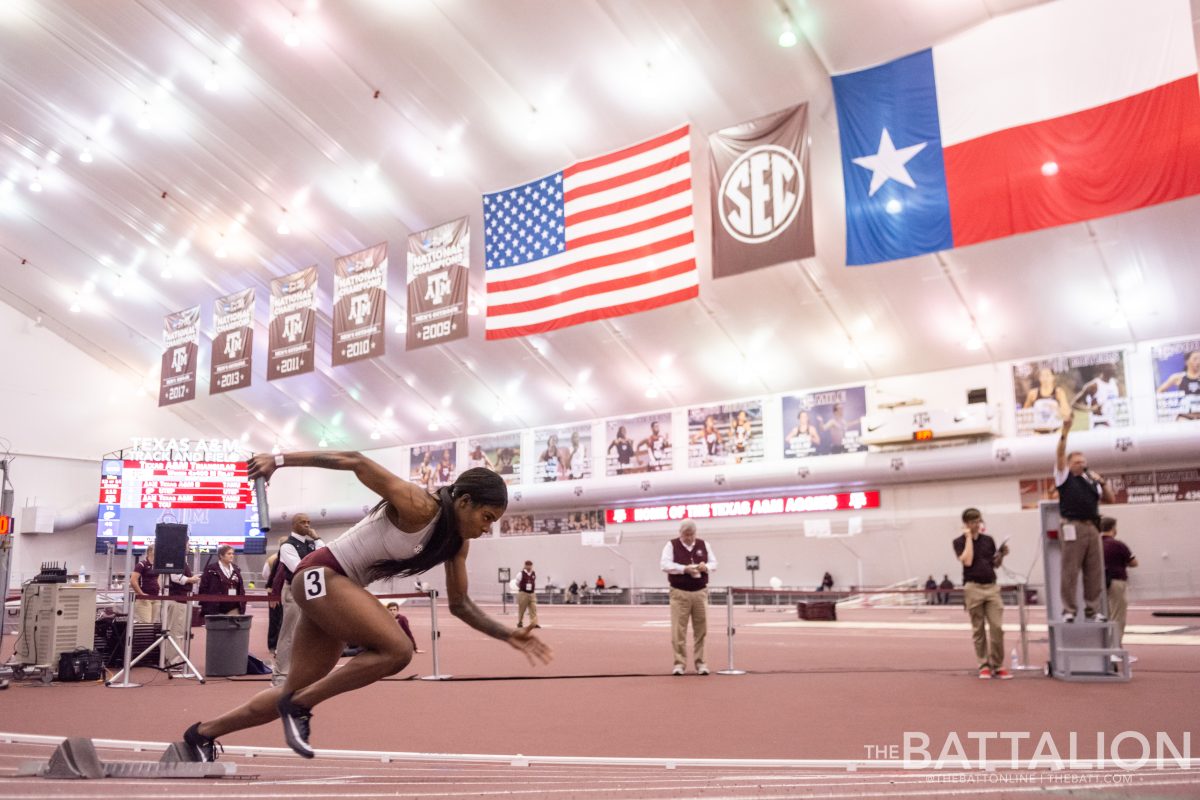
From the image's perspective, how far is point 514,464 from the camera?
32.7m

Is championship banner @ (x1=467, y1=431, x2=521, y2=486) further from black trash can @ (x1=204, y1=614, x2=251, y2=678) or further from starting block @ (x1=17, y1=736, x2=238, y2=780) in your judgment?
starting block @ (x1=17, y1=736, x2=238, y2=780)

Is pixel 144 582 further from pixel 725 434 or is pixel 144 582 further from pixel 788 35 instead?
pixel 725 434

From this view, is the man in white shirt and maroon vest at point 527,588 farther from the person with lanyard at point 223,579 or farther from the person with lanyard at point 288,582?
the person with lanyard at point 288,582

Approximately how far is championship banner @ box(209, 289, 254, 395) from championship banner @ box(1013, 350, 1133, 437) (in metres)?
18.2

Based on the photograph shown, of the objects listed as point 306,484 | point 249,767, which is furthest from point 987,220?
point 306,484

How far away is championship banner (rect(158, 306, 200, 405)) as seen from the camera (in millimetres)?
22891

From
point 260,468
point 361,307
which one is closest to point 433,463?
point 361,307

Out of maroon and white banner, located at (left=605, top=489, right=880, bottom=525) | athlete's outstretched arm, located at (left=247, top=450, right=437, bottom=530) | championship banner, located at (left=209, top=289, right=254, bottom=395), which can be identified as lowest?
athlete's outstretched arm, located at (left=247, top=450, right=437, bottom=530)

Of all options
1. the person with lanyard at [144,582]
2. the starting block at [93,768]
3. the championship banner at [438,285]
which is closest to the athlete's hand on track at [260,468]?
the starting block at [93,768]

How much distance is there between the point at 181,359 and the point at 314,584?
70.5 ft

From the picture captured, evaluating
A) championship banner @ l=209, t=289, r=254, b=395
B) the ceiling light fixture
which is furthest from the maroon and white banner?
the ceiling light fixture

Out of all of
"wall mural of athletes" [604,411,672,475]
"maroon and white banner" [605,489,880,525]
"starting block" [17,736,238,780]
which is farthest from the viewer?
"wall mural of athletes" [604,411,672,475]

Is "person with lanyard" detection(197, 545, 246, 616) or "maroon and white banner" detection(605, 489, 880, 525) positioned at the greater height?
"maroon and white banner" detection(605, 489, 880, 525)

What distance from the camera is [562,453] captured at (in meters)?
31.7
